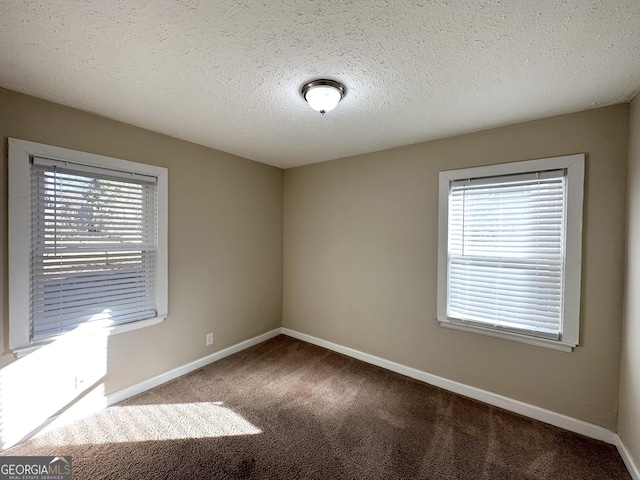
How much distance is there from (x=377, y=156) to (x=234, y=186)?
1715 mm

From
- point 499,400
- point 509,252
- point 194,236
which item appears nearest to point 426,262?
point 509,252

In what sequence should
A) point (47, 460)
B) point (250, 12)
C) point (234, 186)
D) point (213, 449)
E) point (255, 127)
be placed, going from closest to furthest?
1. point (250, 12)
2. point (47, 460)
3. point (213, 449)
4. point (255, 127)
5. point (234, 186)

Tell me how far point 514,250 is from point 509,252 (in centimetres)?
4

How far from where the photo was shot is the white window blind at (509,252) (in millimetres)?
2070

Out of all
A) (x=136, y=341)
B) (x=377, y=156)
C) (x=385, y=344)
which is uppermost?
(x=377, y=156)

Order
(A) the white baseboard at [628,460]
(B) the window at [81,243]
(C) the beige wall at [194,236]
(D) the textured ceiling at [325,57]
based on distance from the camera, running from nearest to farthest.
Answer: (D) the textured ceiling at [325,57]
(A) the white baseboard at [628,460]
(B) the window at [81,243]
(C) the beige wall at [194,236]

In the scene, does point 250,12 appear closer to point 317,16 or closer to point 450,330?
point 317,16

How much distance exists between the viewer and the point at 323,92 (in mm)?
1665

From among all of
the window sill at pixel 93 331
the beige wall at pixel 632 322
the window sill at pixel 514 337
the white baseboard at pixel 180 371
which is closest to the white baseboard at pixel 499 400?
the beige wall at pixel 632 322

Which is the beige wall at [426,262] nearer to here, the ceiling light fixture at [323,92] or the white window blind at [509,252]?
the white window blind at [509,252]

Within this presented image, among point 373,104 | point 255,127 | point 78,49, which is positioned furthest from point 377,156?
point 78,49

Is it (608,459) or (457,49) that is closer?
(457,49)

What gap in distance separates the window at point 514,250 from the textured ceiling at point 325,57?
0.50 meters

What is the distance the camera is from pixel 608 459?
5.74 ft
